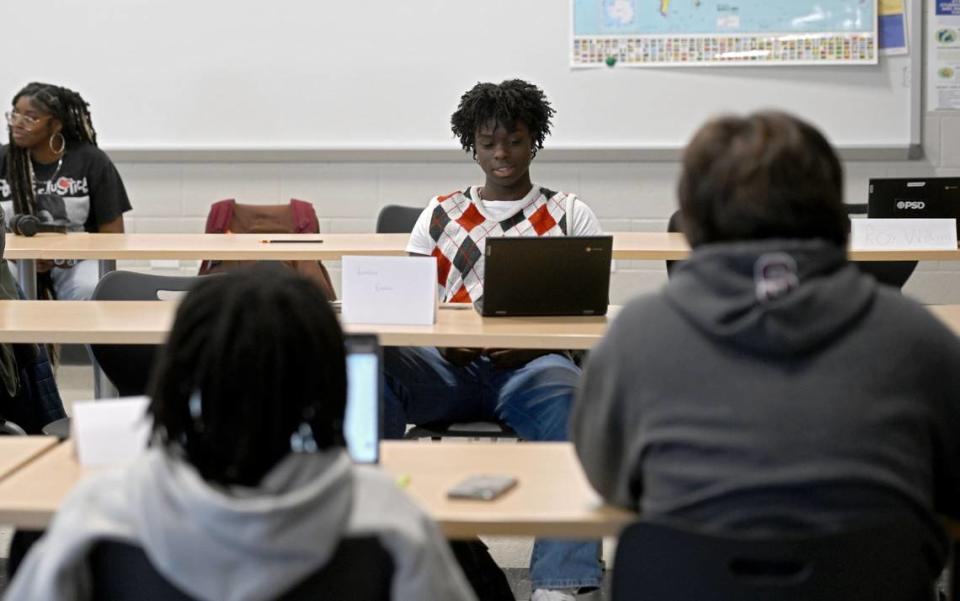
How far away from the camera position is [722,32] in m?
5.88

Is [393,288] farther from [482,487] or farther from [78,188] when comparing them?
[78,188]

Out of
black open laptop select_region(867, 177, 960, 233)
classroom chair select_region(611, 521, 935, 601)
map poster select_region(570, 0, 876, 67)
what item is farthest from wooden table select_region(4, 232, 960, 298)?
classroom chair select_region(611, 521, 935, 601)

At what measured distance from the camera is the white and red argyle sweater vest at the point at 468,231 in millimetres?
3580

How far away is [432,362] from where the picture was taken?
3299 millimetres

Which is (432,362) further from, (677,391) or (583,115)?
(583,115)

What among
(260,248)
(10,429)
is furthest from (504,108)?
(10,429)

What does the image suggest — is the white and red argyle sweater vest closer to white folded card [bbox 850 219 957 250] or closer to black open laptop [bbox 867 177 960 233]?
white folded card [bbox 850 219 957 250]

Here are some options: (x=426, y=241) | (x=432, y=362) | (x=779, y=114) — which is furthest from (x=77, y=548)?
(x=426, y=241)

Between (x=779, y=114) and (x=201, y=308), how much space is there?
744 millimetres

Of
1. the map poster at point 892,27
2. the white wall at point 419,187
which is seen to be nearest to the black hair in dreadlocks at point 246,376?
the white wall at point 419,187

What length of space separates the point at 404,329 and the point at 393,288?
0.11 meters

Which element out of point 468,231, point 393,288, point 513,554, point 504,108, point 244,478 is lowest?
point 513,554

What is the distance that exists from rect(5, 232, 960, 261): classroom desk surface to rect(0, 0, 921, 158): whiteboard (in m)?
1.24

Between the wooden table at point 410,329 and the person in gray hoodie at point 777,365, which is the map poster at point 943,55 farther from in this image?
the person in gray hoodie at point 777,365
